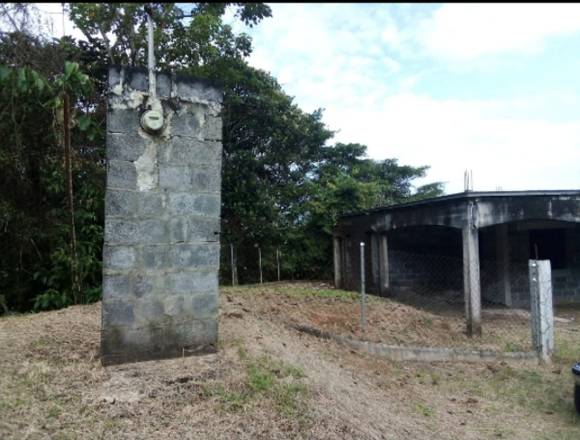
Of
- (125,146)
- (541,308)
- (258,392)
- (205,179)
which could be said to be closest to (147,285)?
(205,179)

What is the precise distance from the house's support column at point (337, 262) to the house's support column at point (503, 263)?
4.18 metres

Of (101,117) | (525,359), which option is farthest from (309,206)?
(525,359)

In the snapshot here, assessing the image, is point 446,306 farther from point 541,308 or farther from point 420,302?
point 541,308

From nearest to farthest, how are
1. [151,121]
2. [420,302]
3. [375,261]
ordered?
[151,121]
[420,302]
[375,261]

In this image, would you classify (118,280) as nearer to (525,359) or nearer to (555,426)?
(555,426)

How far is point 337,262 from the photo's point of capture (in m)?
14.0

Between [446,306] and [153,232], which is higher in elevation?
[153,232]

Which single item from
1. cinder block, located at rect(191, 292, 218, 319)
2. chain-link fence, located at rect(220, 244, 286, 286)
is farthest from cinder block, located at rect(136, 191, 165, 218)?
chain-link fence, located at rect(220, 244, 286, 286)

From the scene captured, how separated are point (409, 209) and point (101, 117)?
6.37 m

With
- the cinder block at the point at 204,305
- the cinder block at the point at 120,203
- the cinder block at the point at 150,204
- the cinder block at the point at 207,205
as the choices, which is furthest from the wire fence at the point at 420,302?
the cinder block at the point at 120,203

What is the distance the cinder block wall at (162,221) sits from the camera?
4117 mm

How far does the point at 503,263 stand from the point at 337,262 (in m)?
4.39

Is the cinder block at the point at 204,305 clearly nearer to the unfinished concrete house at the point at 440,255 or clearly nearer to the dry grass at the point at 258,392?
the dry grass at the point at 258,392

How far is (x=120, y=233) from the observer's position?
412 cm
